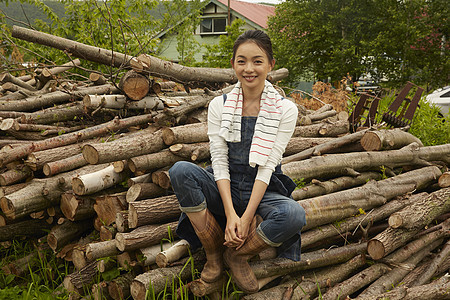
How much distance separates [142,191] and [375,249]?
209cm

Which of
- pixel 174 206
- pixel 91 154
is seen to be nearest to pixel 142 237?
pixel 174 206

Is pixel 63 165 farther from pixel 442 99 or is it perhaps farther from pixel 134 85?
pixel 442 99

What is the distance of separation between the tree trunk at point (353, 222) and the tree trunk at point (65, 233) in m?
2.27

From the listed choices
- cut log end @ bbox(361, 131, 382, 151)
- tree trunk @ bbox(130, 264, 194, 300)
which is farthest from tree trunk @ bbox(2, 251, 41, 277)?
cut log end @ bbox(361, 131, 382, 151)

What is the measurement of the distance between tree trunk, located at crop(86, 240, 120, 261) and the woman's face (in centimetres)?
173

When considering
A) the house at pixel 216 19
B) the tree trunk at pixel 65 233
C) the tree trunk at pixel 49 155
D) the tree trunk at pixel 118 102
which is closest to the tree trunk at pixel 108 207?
the tree trunk at pixel 65 233

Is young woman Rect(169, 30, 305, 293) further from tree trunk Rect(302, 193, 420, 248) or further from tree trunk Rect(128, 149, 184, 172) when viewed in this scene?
tree trunk Rect(128, 149, 184, 172)

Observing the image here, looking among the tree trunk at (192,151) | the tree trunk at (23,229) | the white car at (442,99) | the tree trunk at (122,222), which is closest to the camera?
the tree trunk at (122,222)

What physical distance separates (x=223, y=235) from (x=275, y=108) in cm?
102

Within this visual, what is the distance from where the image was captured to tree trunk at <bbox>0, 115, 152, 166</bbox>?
4.33 m

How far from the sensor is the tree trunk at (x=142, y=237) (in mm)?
3227

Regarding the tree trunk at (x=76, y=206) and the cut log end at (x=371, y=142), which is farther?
the cut log end at (x=371, y=142)

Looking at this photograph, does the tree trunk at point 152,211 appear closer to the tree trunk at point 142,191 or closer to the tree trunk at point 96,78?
the tree trunk at point 142,191

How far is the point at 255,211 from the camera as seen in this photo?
2.90 m
